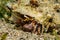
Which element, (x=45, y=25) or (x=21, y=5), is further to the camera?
(x=21, y=5)

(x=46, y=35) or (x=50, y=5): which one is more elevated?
(x=50, y=5)

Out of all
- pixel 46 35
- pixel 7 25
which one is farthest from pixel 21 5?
pixel 46 35

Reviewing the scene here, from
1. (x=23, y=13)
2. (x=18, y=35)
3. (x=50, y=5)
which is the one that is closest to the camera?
(x=18, y=35)

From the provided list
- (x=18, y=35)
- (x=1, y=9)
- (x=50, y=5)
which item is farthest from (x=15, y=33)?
(x=50, y=5)

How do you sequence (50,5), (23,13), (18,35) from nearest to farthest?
(18,35)
(23,13)
(50,5)

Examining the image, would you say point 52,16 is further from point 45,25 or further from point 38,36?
point 38,36

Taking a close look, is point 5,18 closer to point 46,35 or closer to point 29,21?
point 29,21
